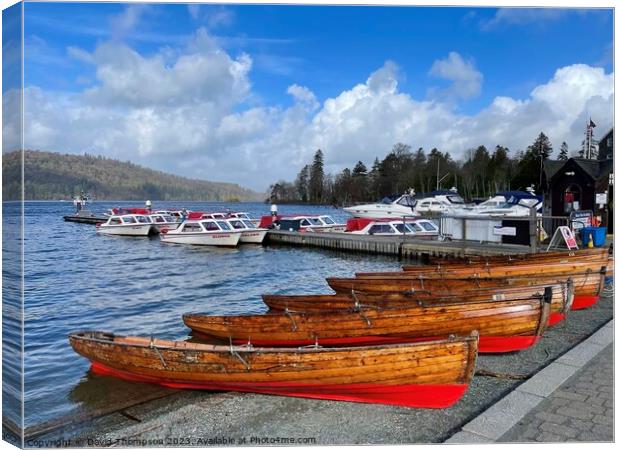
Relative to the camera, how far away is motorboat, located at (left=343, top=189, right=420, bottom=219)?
4241 cm

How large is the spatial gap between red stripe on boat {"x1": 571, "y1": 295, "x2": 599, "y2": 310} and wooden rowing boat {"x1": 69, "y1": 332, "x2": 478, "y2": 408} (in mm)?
5056

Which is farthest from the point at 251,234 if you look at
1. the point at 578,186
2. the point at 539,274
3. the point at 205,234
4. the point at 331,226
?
the point at 539,274

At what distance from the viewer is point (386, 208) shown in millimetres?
43219

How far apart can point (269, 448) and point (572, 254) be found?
371 inches

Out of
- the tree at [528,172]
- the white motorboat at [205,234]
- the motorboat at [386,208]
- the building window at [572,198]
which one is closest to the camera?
the building window at [572,198]

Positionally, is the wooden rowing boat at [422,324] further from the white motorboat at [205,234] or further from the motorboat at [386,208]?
the motorboat at [386,208]

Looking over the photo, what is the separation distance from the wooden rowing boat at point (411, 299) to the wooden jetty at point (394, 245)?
921 cm

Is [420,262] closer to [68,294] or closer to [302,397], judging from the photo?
[68,294]

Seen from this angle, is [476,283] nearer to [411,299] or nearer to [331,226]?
[411,299]

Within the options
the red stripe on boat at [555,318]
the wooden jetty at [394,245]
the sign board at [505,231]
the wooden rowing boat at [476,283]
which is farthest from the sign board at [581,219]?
the red stripe on boat at [555,318]

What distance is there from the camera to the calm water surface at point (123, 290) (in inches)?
301

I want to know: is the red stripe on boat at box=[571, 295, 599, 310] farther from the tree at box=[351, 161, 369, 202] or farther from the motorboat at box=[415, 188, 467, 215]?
the motorboat at box=[415, 188, 467, 215]

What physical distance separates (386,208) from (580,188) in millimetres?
26375

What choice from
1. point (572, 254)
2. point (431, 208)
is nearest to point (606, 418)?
point (572, 254)
